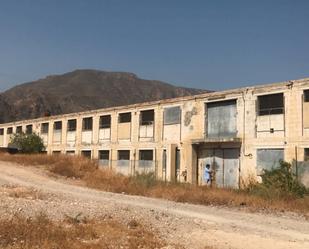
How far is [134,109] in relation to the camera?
3278 centimetres

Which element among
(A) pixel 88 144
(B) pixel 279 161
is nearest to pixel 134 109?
(A) pixel 88 144

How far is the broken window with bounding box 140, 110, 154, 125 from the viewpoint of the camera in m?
31.7

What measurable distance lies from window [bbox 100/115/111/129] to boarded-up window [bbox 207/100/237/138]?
1099cm

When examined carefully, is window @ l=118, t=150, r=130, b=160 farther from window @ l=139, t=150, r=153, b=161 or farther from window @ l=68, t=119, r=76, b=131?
window @ l=68, t=119, r=76, b=131

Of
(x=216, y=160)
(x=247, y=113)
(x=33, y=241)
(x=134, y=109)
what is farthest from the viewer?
(x=134, y=109)

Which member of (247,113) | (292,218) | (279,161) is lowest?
(292,218)

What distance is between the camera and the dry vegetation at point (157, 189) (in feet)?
60.2

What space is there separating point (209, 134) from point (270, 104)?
4.68m

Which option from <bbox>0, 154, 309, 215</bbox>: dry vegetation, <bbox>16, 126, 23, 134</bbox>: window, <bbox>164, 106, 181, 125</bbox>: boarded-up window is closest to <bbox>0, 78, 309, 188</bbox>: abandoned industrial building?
<bbox>164, 106, 181, 125</bbox>: boarded-up window

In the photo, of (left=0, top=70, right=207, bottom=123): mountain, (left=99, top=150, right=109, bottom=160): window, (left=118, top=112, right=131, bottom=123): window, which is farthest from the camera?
(left=0, top=70, right=207, bottom=123): mountain

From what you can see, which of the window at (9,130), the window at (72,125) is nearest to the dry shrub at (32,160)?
the window at (72,125)

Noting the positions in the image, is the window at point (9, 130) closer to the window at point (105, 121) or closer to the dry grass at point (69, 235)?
the window at point (105, 121)

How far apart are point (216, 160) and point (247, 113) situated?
3605 millimetres

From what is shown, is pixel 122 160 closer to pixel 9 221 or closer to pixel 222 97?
pixel 222 97
